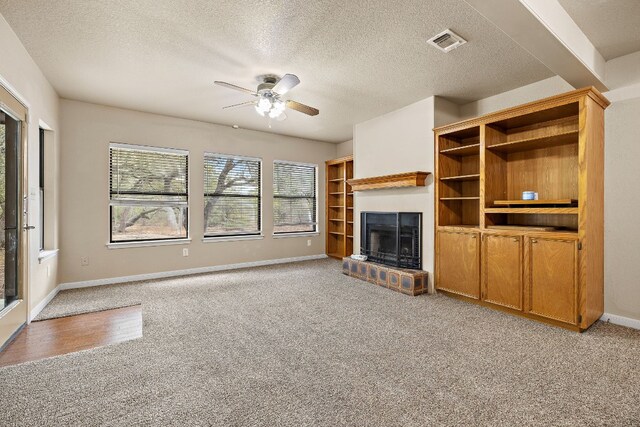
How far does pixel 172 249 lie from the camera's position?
5.19 m

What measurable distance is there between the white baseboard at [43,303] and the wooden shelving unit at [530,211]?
4.74 metres

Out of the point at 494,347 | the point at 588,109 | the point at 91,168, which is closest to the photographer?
the point at 494,347

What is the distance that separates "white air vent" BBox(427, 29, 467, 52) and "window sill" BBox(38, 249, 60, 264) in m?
4.74

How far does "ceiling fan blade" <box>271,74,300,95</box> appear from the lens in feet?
9.50

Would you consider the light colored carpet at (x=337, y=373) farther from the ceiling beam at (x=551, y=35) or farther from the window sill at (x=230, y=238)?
the ceiling beam at (x=551, y=35)

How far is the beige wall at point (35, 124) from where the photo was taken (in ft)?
8.65

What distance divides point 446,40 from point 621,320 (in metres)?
3.23

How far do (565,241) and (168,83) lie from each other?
15.3 ft

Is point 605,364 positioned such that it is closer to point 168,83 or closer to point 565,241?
point 565,241

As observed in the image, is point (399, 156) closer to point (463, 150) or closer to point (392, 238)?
point (463, 150)

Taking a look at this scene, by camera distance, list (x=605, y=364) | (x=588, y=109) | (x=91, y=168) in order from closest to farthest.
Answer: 1. (x=605, y=364)
2. (x=588, y=109)
3. (x=91, y=168)

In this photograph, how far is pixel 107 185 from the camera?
4.63 metres

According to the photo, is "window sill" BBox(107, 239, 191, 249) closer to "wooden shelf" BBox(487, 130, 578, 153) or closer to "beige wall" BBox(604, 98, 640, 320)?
"wooden shelf" BBox(487, 130, 578, 153)

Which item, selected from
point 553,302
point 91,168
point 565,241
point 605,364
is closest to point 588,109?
point 565,241
